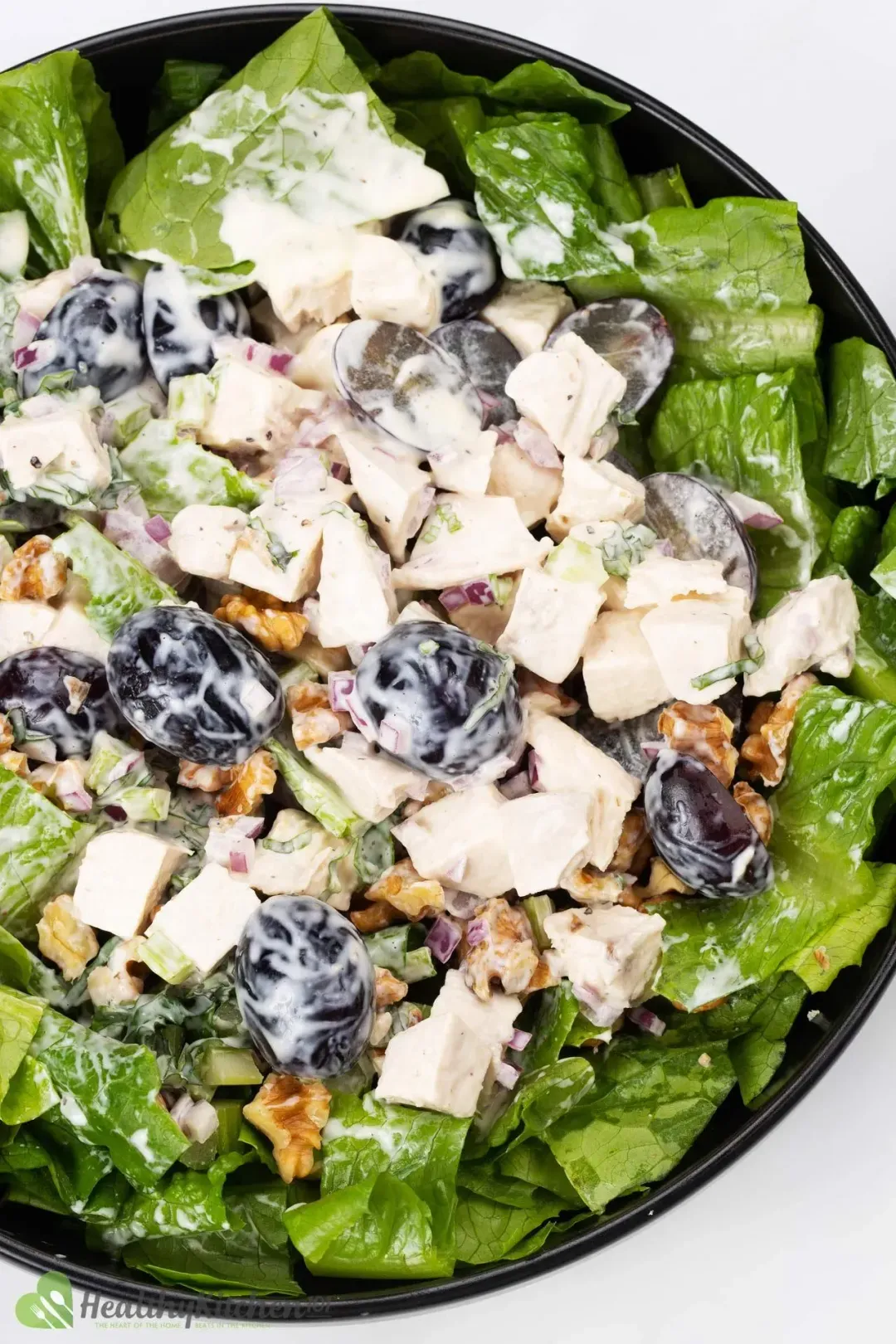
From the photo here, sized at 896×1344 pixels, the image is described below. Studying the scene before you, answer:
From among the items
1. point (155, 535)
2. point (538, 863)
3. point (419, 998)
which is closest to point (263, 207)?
point (155, 535)

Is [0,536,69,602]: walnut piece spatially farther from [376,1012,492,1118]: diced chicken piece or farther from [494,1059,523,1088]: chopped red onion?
[494,1059,523,1088]: chopped red onion

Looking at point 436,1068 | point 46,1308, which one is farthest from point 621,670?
point 46,1308

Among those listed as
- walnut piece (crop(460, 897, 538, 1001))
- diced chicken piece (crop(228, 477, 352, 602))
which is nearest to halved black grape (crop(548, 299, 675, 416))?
diced chicken piece (crop(228, 477, 352, 602))

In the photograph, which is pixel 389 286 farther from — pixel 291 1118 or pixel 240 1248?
pixel 240 1248

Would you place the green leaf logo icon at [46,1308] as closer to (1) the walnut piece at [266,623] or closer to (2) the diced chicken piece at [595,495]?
(1) the walnut piece at [266,623]

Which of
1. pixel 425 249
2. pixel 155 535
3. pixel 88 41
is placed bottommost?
pixel 155 535

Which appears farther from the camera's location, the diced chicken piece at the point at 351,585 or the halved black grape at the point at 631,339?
the halved black grape at the point at 631,339

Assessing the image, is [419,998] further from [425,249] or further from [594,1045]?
[425,249]

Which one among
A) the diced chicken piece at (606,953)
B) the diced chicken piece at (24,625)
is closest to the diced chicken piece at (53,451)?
the diced chicken piece at (24,625)
